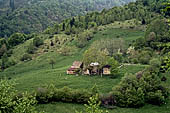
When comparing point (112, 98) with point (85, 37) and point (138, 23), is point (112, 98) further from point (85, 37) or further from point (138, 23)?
point (138, 23)

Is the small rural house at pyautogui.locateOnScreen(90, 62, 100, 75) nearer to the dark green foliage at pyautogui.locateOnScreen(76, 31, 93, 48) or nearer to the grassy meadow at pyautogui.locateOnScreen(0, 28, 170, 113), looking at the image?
the grassy meadow at pyautogui.locateOnScreen(0, 28, 170, 113)

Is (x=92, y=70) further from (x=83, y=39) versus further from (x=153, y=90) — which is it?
(x=83, y=39)

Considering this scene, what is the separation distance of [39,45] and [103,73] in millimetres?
83800

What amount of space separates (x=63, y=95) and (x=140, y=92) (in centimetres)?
2136

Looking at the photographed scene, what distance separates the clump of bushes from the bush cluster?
832 centimetres

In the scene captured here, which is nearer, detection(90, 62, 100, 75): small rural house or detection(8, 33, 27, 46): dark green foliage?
detection(90, 62, 100, 75): small rural house

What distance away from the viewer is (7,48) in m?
159

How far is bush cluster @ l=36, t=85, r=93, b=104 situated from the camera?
54.9 metres

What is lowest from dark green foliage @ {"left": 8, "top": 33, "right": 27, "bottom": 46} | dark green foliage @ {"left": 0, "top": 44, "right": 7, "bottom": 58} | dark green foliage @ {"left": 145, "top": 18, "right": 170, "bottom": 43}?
dark green foliage @ {"left": 0, "top": 44, "right": 7, "bottom": 58}

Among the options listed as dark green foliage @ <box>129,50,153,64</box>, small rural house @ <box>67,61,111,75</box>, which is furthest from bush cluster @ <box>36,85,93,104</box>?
dark green foliage @ <box>129,50,153,64</box>

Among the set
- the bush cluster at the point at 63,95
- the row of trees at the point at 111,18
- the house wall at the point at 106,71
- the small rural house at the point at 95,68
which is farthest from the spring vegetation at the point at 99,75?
the house wall at the point at 106,71

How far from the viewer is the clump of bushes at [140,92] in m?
54.2

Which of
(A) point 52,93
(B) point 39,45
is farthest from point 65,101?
(B) point 39,45

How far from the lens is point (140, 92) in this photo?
5516 centimetres
